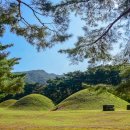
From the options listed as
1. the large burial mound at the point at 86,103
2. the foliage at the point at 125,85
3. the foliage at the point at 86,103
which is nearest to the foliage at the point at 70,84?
the foliage at the point at 86,103

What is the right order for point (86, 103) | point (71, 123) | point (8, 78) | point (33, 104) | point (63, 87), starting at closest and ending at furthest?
point (71, 123), point (8, 78), point (86, 103), point (33, 104), point (63, 87)

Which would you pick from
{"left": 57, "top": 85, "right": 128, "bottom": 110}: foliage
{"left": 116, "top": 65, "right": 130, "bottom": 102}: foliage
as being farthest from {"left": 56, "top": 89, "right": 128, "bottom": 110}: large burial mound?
{"left": 116, "top": 65, "right": 130, "bottom": 102}: foliage

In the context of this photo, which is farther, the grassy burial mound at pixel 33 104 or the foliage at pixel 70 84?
the foliage at pixel 70 84


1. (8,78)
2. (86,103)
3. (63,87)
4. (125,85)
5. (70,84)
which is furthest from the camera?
(70,84)

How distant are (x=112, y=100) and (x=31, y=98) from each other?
14753 millimetres

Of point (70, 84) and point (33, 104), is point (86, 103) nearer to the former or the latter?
point (33, 104)

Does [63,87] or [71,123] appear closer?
[71,123]

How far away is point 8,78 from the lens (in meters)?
32.1

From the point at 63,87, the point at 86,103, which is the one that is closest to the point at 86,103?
the point at 86,103

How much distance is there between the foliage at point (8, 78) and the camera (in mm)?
29703

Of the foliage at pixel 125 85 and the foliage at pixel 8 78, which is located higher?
the foliage at pixel 8 78

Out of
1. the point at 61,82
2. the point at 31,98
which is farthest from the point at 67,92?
the point at 31,98

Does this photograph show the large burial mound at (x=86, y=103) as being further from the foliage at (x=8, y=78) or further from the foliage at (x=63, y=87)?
the foliage at (x=63, y=87)

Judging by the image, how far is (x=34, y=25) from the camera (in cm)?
1196
